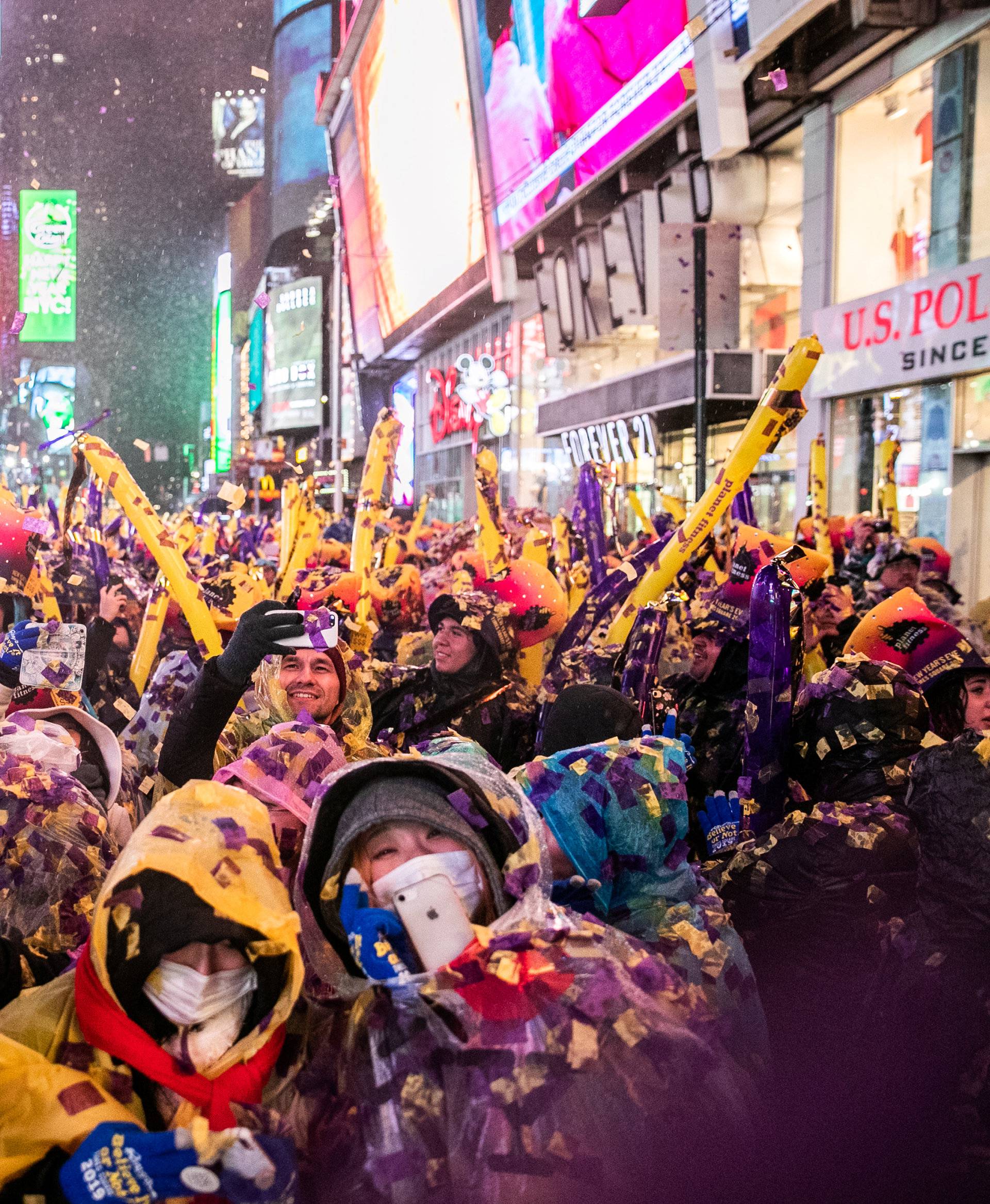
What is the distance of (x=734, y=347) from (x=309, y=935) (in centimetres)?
1406

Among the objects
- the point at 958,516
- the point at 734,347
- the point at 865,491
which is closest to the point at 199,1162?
the point at 958,516

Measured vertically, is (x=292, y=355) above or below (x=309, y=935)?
above

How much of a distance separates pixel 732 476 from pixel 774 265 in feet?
40.5

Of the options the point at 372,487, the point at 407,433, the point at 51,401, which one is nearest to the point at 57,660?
the point at 372,487

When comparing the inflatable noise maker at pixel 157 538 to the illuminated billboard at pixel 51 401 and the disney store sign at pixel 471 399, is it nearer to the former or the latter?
the illuminated billboard at pixel 51 401

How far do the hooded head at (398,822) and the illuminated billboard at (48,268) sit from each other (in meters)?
7.21

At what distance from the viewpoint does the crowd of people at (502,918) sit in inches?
56.3

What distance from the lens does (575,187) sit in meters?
18.6

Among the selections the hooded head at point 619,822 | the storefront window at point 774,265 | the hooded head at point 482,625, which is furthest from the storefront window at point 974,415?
the hooded head at point 619,822

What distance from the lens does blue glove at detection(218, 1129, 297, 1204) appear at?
4.21ft

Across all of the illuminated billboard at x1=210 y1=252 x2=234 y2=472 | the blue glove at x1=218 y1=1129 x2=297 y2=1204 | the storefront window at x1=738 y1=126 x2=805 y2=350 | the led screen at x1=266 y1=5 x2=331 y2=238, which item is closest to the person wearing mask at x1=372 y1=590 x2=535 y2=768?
the blue glove at x1=218 y1=1129 x2=297 y2=1204

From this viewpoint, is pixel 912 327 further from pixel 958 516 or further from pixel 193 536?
pixel 193 536

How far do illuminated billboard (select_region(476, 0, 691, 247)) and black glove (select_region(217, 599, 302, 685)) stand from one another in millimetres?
13380

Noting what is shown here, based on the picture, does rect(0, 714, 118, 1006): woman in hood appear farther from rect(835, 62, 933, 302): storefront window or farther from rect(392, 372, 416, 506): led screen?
rect(392, 372, 416, 506): led screen
